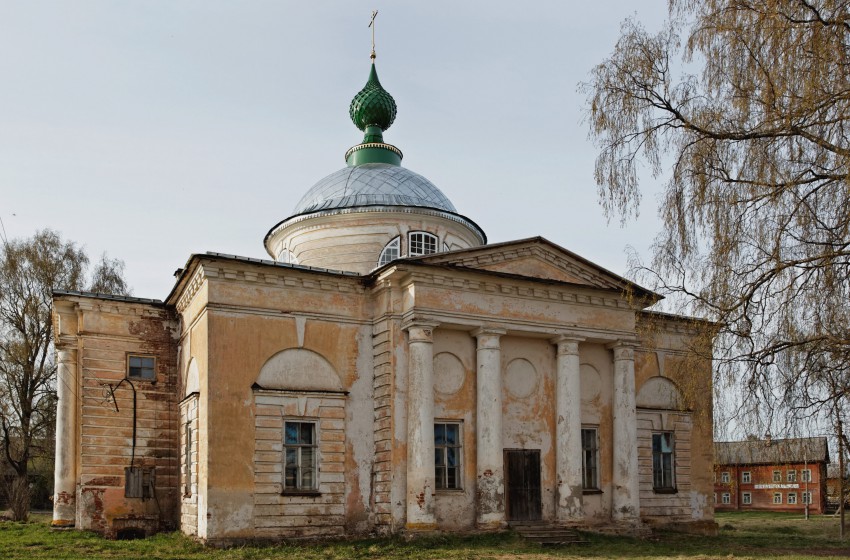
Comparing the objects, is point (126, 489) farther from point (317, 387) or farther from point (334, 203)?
point (334, 203)

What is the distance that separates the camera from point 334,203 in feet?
68.7

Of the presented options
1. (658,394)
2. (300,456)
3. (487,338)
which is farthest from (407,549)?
(658,394)

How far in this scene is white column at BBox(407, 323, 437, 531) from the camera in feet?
49.7

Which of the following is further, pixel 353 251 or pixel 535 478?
pixel 353 251

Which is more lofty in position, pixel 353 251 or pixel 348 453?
pixel 353 251

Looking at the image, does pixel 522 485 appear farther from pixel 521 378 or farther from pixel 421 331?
pixel 421 331

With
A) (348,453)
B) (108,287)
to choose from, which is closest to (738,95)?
(348,453)

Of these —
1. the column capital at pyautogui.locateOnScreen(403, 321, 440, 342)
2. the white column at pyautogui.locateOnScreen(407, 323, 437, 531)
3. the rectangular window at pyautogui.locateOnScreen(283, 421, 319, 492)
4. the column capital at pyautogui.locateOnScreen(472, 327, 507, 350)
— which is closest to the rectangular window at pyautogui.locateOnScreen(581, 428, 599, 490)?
the column capital at pyautogui.locateOnScreen(472, 327, 507, 350)

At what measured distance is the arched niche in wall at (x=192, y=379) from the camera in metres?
15.9

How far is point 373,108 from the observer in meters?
23.2

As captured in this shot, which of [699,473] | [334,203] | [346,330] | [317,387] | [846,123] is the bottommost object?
[699,473]

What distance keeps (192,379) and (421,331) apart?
4.61 metres

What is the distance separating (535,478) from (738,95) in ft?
32.8

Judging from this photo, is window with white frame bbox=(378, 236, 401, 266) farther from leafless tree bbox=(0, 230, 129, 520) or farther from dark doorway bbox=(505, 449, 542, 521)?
leafless tree bbox=(0, 230, 129, 520)
